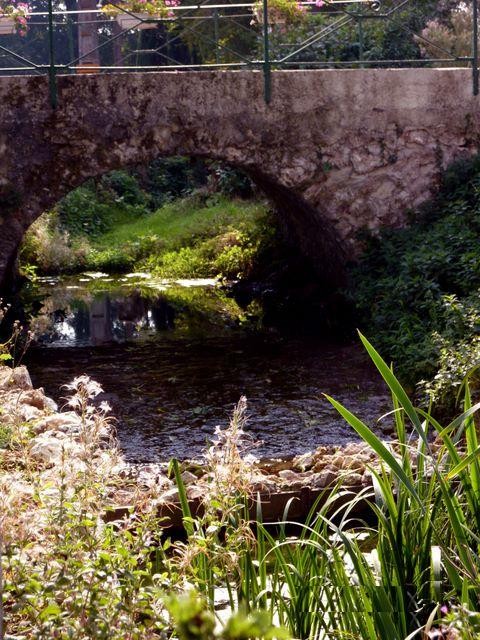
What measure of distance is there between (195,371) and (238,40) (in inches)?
424

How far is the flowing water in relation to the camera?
6520 millimetres

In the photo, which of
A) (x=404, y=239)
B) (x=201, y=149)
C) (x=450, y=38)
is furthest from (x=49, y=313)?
(x=450, y=38)

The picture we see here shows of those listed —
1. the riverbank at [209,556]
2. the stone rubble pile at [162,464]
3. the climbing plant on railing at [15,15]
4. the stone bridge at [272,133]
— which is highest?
the climbing plant on railing at [15,15]

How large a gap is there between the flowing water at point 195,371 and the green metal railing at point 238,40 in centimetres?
247

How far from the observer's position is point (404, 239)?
30.6 ft

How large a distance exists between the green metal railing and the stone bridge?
0.59ft

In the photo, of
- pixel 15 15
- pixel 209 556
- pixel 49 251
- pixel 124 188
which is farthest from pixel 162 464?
pixel 124 188

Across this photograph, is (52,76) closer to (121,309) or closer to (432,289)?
(432,289)

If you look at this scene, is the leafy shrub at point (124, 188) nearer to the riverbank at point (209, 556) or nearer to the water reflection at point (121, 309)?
the water reflection at point (121, 309)

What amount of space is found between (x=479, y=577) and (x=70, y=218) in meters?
17.3

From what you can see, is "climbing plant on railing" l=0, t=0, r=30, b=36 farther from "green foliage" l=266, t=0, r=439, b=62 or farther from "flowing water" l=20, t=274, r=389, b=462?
"green foliage" l=266, t=0, r=439, b=62

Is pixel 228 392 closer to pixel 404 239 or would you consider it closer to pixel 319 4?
pixel 404 239

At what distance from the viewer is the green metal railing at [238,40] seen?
9016 millimetres

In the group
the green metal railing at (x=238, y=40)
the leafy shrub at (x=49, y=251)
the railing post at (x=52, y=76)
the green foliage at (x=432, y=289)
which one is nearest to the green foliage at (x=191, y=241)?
the leafy shrub at (x=49, y=251)
